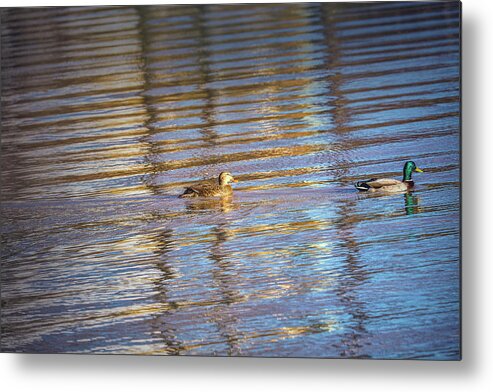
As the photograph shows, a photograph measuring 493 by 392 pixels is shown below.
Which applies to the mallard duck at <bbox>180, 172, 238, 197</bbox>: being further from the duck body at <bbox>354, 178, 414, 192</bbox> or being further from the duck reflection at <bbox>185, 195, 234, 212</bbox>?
the duck body at <bbox>354, 178, 414, 192</bbox>

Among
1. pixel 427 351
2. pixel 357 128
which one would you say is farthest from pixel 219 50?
pixel 427 351

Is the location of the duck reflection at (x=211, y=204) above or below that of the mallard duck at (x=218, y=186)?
below

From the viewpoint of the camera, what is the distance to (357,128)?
5.06 m

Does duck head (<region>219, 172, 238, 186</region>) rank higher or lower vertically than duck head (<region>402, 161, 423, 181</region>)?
lower

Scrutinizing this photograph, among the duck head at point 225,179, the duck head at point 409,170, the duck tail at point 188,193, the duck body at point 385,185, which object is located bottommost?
the duck tail at point 188,193

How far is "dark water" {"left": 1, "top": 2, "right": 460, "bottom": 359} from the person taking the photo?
4902mm

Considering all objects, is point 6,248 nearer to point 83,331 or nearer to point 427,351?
point 83,331

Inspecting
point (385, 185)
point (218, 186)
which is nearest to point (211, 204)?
point (218, 186)

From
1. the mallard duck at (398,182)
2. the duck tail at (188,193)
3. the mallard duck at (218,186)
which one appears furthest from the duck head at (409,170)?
the duck tail at (188,193)

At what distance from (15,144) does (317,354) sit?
139 centimetres

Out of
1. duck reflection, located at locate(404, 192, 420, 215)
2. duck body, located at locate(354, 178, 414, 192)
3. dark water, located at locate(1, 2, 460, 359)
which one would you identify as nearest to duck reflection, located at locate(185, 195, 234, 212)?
dark water, located at locate(1, 2, 460, 359)

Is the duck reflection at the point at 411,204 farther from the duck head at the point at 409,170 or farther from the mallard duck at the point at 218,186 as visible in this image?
the mallard duck at the point at 218,186

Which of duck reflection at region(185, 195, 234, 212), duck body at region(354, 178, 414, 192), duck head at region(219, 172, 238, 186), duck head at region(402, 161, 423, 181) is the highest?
duck head at region(402, 161, 423, 181)

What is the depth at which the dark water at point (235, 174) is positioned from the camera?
4902 millimetres
